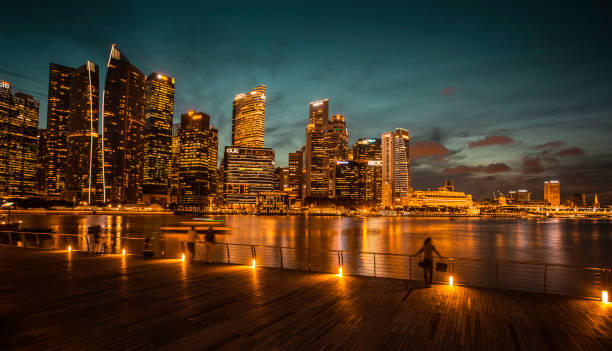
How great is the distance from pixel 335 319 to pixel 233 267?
769 centimetres

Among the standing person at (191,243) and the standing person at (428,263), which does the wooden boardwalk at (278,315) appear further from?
the standing person at (191,243)

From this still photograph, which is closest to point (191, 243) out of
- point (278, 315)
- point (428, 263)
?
point (278, 315)

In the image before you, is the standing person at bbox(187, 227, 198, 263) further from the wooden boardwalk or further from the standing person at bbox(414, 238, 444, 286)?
the standing person at bbox(414, 238, 444, 286)

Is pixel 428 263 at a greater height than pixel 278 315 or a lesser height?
greater

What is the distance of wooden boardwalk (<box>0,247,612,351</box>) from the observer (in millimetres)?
6605

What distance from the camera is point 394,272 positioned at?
85.2ft

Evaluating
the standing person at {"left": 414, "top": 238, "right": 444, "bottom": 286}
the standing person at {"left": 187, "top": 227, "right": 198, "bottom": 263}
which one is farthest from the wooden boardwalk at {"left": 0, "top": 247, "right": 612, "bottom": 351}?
the standing person at {"left": 187, "top": 227, "right": 198, "bottom": 263}

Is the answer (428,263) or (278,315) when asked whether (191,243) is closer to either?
(278,315)

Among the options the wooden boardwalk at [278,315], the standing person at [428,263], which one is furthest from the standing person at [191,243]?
the standing person at [428,263]

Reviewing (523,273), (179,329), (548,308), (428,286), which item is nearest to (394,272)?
(523,273)

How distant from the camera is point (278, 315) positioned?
8.20 m

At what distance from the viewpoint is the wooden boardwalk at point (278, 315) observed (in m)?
6.61

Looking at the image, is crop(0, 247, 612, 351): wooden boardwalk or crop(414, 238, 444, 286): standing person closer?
crop(0, 247, 612, 351): wooden boardwalk

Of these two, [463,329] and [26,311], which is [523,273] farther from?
[26,311]
